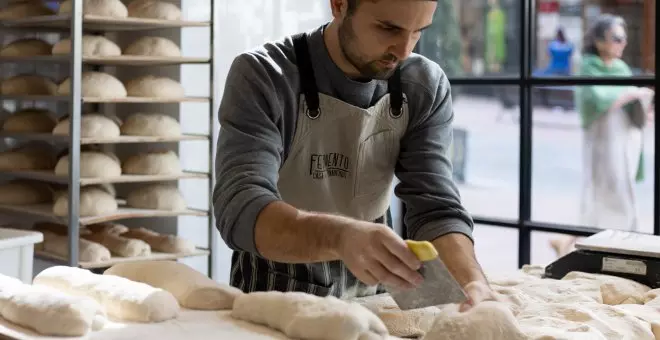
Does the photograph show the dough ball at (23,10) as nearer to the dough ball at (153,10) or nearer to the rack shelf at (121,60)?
the rack shelf at (121,60)

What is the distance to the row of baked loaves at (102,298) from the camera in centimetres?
152

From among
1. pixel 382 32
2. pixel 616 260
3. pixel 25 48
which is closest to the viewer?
pixel 382 32

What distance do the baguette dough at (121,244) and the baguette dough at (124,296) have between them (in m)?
1.87

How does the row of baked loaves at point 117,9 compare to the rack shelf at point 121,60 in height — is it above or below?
above

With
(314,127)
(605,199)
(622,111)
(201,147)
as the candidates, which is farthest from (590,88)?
(314,127)

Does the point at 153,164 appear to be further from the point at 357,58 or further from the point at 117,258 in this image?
the point at 357,58

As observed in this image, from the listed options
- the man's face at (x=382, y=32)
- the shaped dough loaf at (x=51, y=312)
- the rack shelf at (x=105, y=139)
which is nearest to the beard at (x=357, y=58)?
the man's face at (x=382, y=32)

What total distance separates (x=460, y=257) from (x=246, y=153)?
554 millimetres

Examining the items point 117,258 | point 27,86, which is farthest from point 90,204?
point 27,86

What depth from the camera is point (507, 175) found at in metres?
8.14

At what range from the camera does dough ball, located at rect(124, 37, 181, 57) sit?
3.79 metres

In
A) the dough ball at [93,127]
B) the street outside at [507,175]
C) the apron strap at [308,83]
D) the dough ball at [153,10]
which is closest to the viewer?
the apron strap at [308,83]

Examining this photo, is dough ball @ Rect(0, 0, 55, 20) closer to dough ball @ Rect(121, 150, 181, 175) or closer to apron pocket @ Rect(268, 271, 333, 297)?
dough ball @ Rect(121, 150, 181, 175)

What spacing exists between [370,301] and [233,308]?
52 cm
